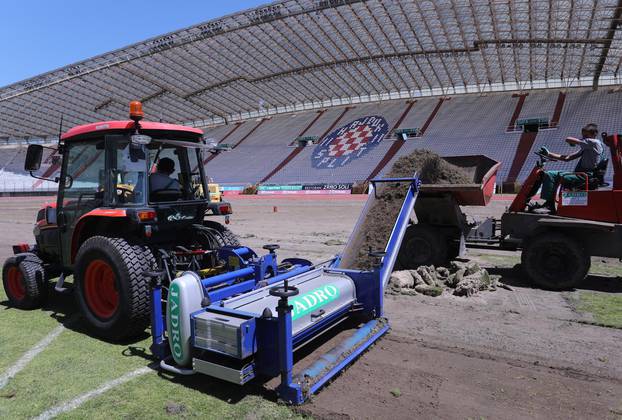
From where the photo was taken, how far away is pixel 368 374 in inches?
134

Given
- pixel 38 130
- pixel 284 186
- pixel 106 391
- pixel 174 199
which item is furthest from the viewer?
pixel 38 130

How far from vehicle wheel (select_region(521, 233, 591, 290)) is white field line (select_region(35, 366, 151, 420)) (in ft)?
18.0

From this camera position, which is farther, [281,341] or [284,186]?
[284,186]

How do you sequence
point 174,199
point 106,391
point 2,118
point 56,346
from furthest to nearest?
1. point 2,118
2. point 174,199
3. point 56,346
4. point 106,391

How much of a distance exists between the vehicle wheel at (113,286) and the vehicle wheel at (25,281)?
1151 millimetres

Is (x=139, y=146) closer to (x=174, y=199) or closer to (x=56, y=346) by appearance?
(x=174, y=199)

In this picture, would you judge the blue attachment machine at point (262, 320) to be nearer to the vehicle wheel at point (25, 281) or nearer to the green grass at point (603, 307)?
the vehicle wheel at point (25, 281)

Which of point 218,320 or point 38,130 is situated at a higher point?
point 38,130

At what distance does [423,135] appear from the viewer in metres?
34.8

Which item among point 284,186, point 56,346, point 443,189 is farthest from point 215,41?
point 56,346

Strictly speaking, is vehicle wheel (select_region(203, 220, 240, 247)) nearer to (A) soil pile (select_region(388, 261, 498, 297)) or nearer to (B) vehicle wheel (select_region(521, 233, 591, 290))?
(A) soil pile (select_region(388, 261, 498, 297))

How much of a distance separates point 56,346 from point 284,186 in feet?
103

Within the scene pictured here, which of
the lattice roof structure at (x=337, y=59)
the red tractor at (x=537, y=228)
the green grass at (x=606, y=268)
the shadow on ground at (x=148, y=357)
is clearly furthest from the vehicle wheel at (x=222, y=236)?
the lattice roof structure at (x=337, y=59)

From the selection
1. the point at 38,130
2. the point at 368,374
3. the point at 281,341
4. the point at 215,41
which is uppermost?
the point at 215,41
